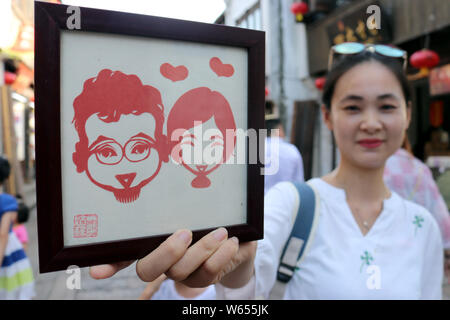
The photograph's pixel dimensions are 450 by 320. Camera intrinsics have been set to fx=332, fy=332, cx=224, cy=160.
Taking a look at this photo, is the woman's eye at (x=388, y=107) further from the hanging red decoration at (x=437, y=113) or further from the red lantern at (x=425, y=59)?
the hanging red decoration at (x=437, y=113)

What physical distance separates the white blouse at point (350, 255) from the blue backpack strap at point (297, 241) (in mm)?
26

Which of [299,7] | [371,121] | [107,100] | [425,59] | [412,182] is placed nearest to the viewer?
[107,100]

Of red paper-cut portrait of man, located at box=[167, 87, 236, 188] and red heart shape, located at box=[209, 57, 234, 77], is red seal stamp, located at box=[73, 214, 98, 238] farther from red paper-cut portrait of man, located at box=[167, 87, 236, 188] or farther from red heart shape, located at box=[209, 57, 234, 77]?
red heart shape, located at box=[209, 57, 234, 77]

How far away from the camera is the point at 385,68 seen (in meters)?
1.27

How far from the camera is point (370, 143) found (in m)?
1.23

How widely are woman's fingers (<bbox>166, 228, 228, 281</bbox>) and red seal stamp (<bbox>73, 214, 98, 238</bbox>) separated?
0.59 feet

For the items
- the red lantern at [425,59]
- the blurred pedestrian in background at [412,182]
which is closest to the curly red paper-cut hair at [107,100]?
the blurred pedestrian in background at [412,182]

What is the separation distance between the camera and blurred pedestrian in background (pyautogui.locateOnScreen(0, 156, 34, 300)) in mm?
2305

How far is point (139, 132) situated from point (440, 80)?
487cm

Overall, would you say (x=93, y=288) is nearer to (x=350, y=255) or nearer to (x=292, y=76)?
(x=350, y=255)

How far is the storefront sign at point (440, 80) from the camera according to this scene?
169 inches

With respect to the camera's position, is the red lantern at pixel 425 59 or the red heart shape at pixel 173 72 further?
the red lantern at pixel 425 59

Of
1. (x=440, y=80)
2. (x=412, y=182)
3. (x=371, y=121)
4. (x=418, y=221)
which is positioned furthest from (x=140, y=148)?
(x=440, y=80)

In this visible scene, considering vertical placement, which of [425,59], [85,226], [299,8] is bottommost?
[85,226]
